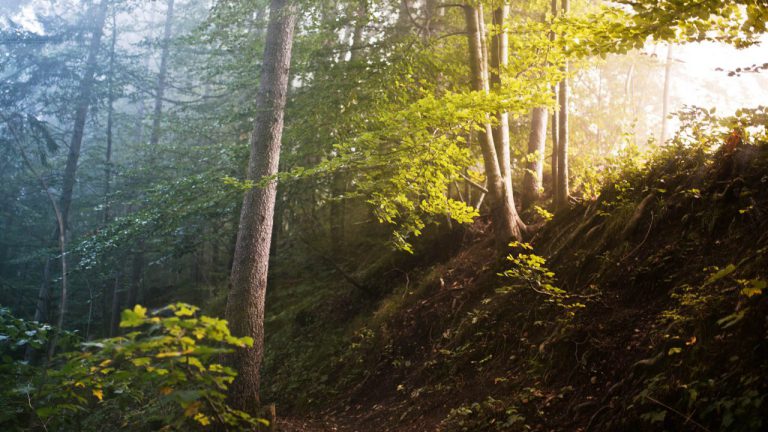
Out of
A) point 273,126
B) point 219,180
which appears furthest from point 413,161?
point 219,180

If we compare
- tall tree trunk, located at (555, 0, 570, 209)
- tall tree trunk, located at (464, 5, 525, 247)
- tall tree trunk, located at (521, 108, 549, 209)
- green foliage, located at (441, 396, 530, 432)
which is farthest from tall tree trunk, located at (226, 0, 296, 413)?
tall tree trunk, located at (521, 108, 549, 209)

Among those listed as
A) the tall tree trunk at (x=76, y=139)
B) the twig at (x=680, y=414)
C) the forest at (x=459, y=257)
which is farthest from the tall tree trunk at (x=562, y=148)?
the tall tree trunk at (x=76, y=139)

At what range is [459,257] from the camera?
10203mm

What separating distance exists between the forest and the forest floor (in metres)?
0.03

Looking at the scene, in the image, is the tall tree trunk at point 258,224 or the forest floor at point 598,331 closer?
the forest floor at point 598,331

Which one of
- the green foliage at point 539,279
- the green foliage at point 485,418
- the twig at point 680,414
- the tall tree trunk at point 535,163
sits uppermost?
the tall tree trunk at point 535,163

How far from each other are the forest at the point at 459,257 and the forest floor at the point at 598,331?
30 mm

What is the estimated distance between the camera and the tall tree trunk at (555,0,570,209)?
8656mm

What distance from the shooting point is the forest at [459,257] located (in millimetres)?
3863

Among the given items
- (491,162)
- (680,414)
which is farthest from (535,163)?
(680,414)

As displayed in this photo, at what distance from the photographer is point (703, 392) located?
367 cm

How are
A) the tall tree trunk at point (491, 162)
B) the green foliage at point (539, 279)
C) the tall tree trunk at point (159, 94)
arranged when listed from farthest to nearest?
1. the tall tree trunk at point (159, 94)
2. the tall tree trunk at point (491, 162)
3. the green foliage at point (539, 279)

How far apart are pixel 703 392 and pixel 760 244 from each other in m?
1.77

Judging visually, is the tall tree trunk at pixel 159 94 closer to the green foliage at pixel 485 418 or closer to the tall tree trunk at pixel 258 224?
the tall tree trunk at pixel 258 224
